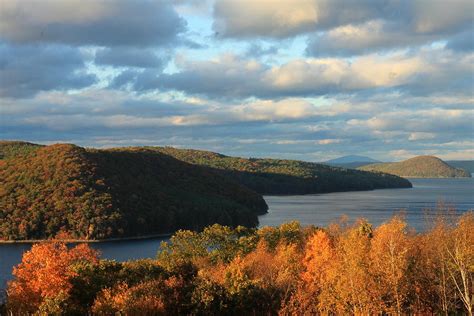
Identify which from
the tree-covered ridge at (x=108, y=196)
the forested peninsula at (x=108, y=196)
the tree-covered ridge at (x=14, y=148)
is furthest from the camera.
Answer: the tree-covered ridge at (x=14, y=148)

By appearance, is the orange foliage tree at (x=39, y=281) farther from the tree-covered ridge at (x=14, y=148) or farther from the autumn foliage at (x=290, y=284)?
the tree-covered ridge at (x=14, y=148)

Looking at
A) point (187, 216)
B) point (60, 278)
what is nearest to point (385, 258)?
point (60, 278)

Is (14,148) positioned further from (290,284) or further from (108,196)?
(290,284)

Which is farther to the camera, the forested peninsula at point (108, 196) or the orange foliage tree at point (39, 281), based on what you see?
the forested peninsula at point (108, 196)

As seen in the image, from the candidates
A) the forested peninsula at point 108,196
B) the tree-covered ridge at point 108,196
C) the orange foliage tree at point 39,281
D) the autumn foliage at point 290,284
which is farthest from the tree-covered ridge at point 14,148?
the orange foliage tree at point 39,281

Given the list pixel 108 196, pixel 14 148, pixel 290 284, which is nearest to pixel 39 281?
pixel 290 284

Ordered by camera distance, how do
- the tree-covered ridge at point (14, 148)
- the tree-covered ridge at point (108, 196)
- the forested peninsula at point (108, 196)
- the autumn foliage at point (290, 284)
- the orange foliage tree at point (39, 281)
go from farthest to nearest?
1. the tree-covered ridge at point (14, 148)
2. the tree-covered ridge at point (108, 196)
3. the forested peninsula at point (108, 196)
4. the orange foliage tree at point (39, 281)
5. the autumn foliage at point (290, 284)
